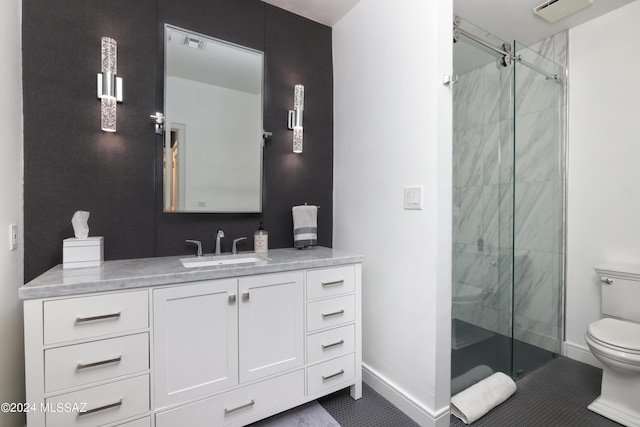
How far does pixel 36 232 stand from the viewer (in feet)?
4.86

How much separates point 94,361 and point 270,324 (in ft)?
2.43

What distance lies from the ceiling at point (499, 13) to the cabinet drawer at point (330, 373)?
2416mm

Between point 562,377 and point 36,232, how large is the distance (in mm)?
3365

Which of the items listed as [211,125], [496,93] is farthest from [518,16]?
[211,125]

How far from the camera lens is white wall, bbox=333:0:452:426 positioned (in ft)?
5.12

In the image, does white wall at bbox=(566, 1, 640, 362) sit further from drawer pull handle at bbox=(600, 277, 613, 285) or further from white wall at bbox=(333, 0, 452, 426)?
white wall at bbox=(333, 0, 452, 426)

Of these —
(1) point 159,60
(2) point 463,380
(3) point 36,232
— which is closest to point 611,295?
(2) point 463,380

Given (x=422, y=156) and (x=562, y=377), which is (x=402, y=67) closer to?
(x=422, y=156)

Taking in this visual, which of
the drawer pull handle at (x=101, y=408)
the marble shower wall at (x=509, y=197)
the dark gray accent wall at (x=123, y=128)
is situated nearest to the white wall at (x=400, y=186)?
the marble shower wall at (x=509, y=197)

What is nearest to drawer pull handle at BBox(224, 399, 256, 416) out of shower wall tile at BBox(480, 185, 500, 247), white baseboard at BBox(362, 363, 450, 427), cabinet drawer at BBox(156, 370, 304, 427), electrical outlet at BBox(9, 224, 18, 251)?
cabinet drawer at BBox(156, 370, 304, 427)

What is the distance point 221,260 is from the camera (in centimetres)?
176

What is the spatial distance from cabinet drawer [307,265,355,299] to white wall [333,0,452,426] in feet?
0.86

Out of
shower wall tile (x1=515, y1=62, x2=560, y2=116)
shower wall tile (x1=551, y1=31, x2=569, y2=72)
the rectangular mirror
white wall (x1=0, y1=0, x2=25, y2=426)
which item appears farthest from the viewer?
shower wall tile (x1=551, y1=31, x2=569, y2=72)

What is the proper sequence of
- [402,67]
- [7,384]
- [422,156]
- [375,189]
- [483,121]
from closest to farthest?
[7,384], [422,156], [402,67], [375,189], [483,121]
